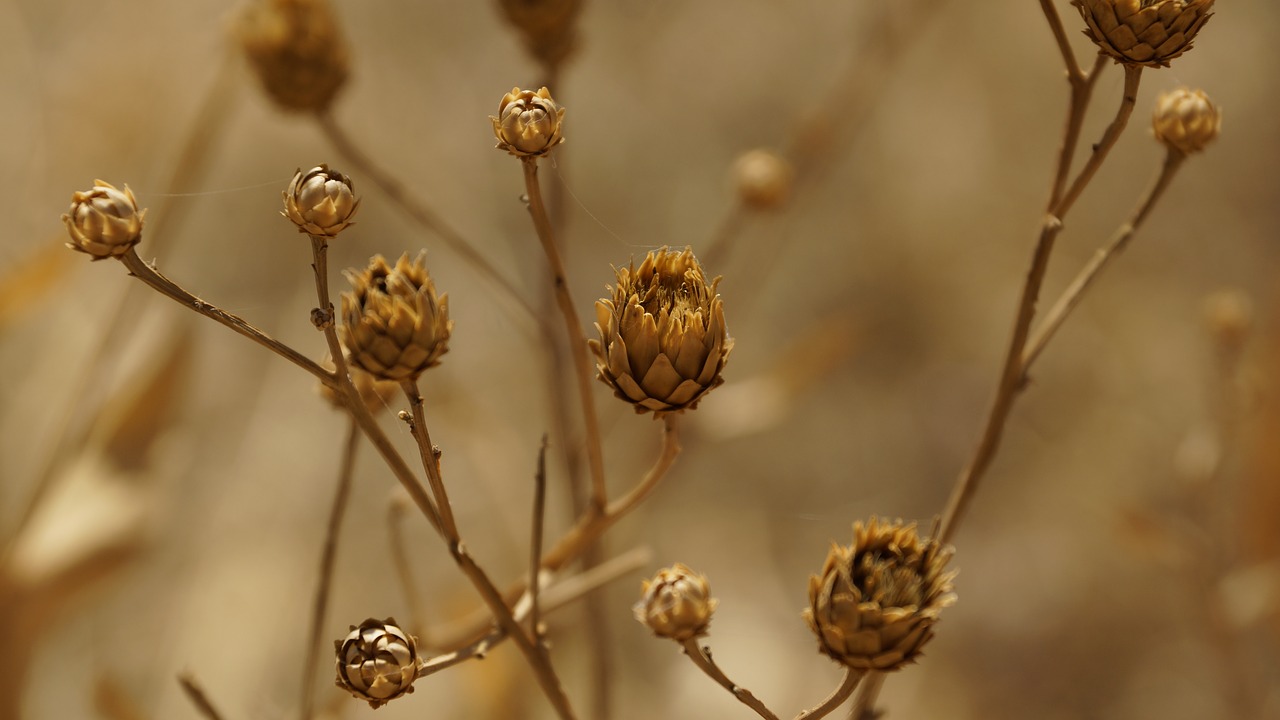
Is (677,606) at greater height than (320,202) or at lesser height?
lesser

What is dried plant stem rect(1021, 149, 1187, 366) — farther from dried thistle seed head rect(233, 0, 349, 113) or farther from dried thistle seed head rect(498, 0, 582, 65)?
dried thistle seed head rect(233, 0, 349, 113)

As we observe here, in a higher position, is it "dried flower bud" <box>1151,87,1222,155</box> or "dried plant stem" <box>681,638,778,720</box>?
"dried flower bud" <box>1151,87,1222,155</box>

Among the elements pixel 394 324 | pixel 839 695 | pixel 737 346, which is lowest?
pixel 839 695

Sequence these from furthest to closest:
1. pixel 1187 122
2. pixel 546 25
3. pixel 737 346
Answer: pixel 737 346 → pixel 546 25 → pixel 1187 122

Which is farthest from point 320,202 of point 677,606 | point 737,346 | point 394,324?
point 737,346

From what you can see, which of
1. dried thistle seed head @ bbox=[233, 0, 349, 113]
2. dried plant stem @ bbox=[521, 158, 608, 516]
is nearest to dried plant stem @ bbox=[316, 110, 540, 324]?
dried thistle seed head @ bbox=[233, 0, 349, 113]

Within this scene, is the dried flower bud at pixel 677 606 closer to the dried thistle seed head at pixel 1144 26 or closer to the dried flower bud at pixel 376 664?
the dried flower bud at pixel 376 664

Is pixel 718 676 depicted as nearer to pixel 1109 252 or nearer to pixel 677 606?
pixel 677 606
